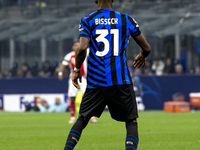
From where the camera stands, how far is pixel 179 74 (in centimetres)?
2377

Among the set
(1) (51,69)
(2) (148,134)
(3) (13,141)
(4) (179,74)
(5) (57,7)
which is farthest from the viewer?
(5) (57,7)

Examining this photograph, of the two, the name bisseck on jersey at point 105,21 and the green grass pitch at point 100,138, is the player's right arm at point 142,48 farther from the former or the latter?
the green grass pitch at point 100,138

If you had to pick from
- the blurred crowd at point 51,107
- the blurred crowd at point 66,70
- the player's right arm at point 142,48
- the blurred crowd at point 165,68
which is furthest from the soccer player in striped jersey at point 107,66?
the blurred crowd at point 165,68

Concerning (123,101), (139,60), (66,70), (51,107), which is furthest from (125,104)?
(66,70)

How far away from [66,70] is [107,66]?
→ 1882cm

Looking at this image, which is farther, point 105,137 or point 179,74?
point 179,74

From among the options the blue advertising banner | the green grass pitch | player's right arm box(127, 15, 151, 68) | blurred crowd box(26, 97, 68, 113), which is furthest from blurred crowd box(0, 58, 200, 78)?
player's right arm box(127, 15, 151, 68)

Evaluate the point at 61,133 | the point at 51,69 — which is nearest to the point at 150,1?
the point at 51,69

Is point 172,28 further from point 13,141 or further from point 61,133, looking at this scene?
point 13,141

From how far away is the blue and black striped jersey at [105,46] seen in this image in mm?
6617

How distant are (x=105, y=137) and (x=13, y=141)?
178 centimetres

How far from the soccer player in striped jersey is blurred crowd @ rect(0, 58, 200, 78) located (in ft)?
54.4

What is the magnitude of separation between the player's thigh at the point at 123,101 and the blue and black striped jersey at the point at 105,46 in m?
0.09

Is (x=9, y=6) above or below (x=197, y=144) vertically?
above
